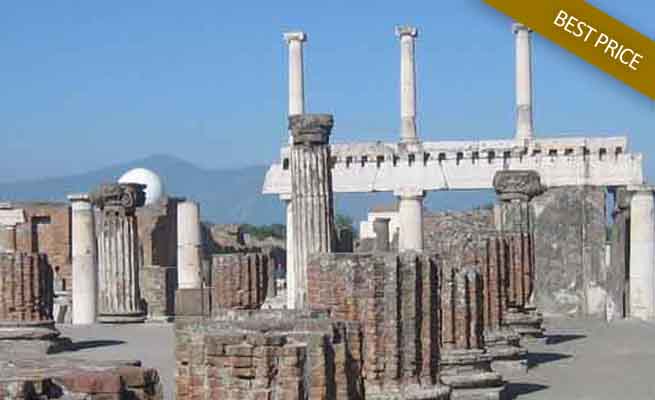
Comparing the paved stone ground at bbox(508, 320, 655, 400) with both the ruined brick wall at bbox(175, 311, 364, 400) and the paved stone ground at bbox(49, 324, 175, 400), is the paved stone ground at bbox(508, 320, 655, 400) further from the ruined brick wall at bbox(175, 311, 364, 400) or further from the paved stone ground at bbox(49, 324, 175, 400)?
the ruined brick wall at bbox(175, 311, 364, 400)

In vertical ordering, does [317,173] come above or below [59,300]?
above

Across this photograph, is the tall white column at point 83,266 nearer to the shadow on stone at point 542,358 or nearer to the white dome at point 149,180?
the shadow on stone at point 542,358

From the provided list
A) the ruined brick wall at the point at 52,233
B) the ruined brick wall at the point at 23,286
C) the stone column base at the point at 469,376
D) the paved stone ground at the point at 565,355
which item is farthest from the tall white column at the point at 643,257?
the stone column base at the point at 469,376

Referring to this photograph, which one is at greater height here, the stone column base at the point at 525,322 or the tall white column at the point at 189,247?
the tall white column at the point at 189,247

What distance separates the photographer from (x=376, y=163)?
35.0 meters

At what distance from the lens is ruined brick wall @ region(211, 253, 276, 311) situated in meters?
17.2

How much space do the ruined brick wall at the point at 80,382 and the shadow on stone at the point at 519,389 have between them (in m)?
7.53

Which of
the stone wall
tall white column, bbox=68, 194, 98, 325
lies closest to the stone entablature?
the stone wall

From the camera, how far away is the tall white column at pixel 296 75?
117 ft

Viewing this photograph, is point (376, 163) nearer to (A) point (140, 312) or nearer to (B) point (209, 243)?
(B) point (209, 243)

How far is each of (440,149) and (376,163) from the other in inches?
64.5

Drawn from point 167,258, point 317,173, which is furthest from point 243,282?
point 167,258

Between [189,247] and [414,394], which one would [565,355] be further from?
[189,247]

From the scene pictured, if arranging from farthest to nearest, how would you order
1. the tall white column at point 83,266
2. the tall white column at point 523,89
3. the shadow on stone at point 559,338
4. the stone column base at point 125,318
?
the tall white column at point 523,89 < the tall white column at point 83,266 < the stone column base at point 125,318 < the shadow on stone at point 559,338
